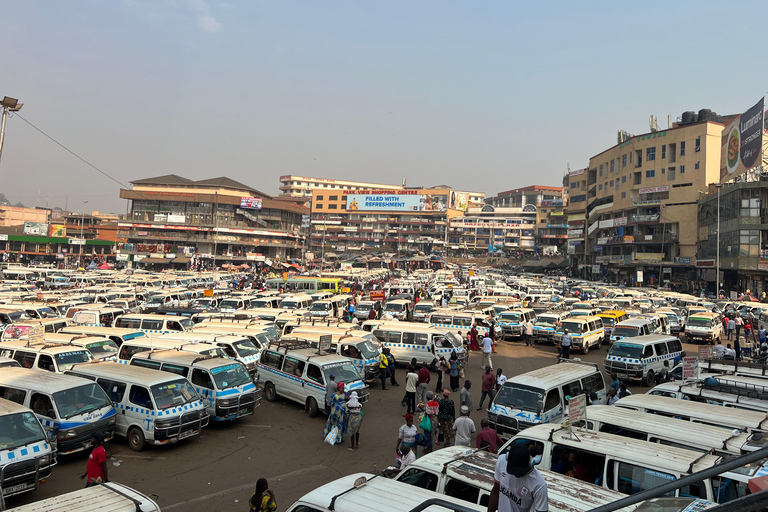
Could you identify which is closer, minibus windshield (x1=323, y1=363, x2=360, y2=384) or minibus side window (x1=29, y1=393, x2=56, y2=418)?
minibus side window (x1=29, y1=393, x2=56, y2=418)

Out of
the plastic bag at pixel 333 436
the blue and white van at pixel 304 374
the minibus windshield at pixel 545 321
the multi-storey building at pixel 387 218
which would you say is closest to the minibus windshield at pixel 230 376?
the blue and white van at pixel 304 374

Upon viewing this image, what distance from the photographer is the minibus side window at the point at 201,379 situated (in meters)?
12.4

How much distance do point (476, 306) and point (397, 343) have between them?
11.1 metres

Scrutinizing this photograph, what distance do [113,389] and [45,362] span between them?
13.6 feet

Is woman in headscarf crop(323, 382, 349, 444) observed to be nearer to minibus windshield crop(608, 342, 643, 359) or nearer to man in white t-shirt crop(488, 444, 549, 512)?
man in white t-shirt crop(488, 444, 549, 512)

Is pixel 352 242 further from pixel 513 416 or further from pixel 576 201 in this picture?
pixel 513 416

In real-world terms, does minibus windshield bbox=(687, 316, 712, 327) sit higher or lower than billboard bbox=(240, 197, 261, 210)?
lower

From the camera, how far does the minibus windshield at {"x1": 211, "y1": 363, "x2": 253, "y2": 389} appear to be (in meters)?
12.4

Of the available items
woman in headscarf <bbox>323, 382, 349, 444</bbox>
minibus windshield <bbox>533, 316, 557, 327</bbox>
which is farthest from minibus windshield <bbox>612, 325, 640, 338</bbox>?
woman in headscarf <bbox>323, 382, 349, 444</bbox>

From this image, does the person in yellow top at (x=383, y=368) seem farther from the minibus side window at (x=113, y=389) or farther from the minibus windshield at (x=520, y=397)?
the minibus side window at (x=113, y=389)

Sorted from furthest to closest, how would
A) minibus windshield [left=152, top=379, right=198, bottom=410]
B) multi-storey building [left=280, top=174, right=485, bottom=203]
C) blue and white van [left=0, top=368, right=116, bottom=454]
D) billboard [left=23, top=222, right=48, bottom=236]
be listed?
multi-storey building [left=280, top=174, right=485, bottom=203] < billboard [left=23, top=222, right=48, bottom=236] < minibus windshield [left=152, top=379, right=198, bottom=410] < blue and white van [left=0, top=368, right=116, bottom=454]

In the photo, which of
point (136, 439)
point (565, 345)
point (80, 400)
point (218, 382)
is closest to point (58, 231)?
point (218, 382)

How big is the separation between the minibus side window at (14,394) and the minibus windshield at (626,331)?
2055 cm

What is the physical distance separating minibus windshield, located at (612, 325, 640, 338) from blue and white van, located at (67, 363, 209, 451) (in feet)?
56.2
